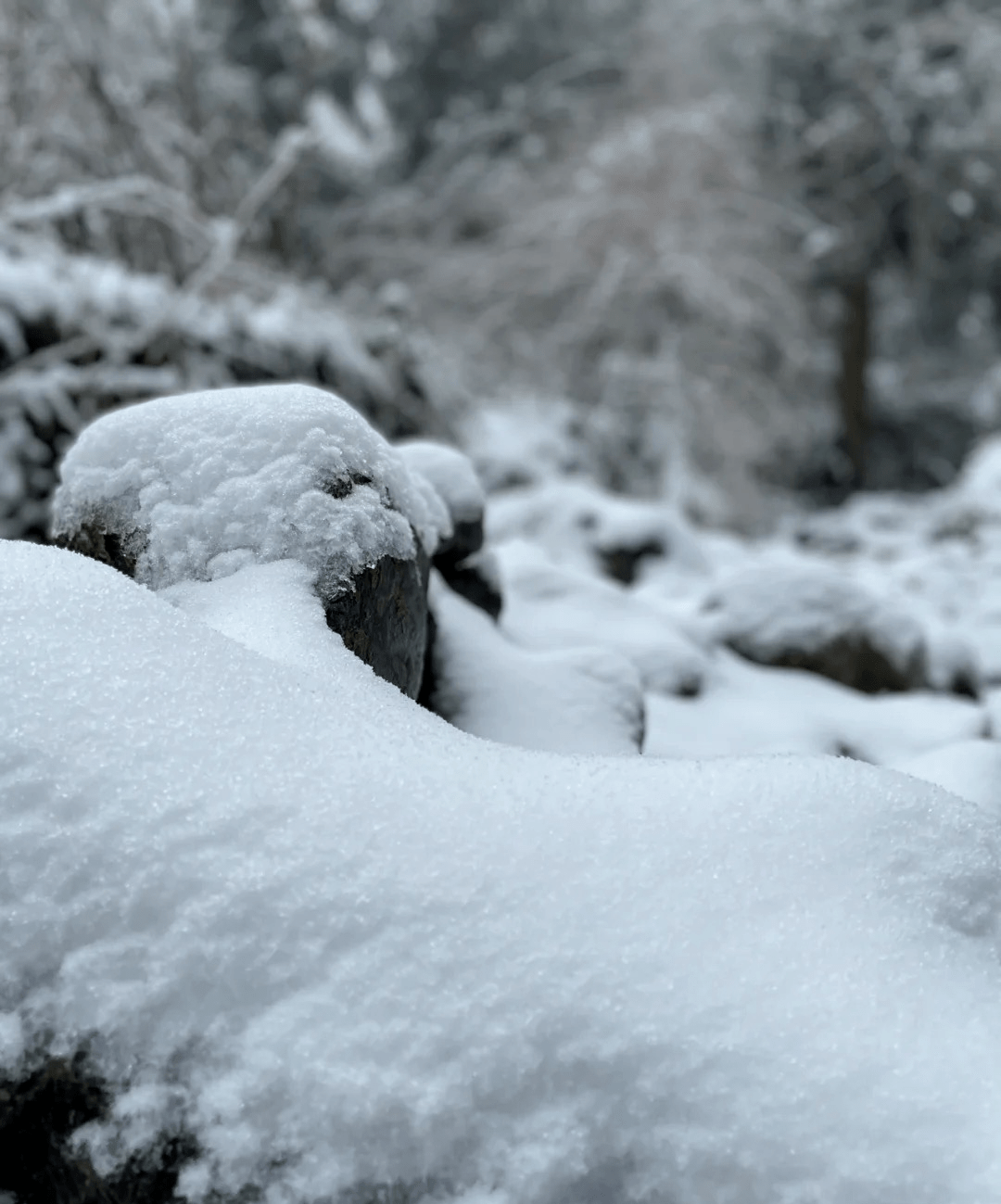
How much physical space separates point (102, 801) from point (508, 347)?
6822 mm

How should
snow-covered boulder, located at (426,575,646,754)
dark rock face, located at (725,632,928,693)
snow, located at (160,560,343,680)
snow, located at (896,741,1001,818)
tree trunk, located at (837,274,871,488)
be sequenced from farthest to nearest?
1. tree trunk, located at (837,274,871,488)
2. dark rock face, located at (725,632,928,693)
3. snow-covered boulder, located at (426,575,646,754)
4. snow, located at (896,741,1001,818)
5. snow, located at (160,560,343,680)

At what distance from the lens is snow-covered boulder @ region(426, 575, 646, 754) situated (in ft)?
4.45

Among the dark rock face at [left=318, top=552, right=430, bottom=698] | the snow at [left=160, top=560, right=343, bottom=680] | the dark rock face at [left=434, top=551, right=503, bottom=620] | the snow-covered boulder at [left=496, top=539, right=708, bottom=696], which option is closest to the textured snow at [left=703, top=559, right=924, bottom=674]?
the snow-covered boulder at [left=496, top=539, right=708, bottom=696]

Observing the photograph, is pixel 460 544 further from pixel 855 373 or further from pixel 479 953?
pixel 855 373

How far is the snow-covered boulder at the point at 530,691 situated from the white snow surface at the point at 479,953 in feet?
1.89

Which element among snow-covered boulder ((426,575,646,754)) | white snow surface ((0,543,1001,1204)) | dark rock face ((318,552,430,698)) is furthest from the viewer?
snow-covered boulder ((426,575,646,754))

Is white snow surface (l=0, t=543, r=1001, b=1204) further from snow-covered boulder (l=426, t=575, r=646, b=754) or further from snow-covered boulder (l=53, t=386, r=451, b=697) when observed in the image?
snow-covered boulder (l=426, t=575, r=646, b=754)

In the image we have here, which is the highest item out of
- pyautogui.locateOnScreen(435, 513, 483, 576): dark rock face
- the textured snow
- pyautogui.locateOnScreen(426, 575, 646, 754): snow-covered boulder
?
pyautogui.locateOnScreen(435, 513, 483, 576): dark rock face

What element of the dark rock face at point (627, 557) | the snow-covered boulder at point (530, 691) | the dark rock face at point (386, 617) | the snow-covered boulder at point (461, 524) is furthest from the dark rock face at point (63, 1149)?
the dark rock face at point (627, 557)

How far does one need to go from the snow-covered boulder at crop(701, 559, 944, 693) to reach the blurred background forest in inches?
67.3

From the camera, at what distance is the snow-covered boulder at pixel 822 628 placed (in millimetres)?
2350

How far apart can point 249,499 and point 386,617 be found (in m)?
0.19

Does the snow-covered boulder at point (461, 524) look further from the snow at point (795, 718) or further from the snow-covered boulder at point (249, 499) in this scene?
the snow-covered boulder at point (249, 499)

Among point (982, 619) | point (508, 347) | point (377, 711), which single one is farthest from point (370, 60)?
point (377, 711)
